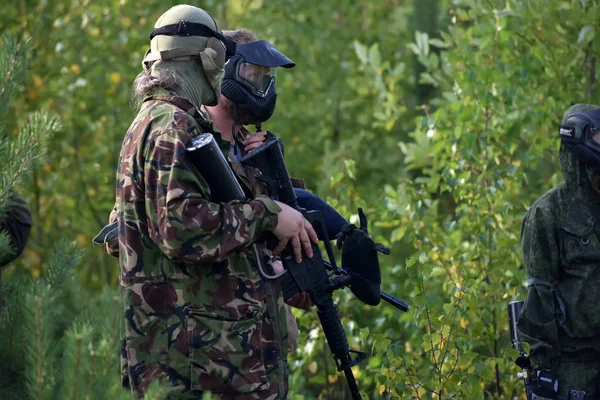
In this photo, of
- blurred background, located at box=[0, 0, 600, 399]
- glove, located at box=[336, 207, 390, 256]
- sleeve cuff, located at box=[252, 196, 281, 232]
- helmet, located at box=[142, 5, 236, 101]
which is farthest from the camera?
blurred background, located at box=[0, 0, 600, 399]

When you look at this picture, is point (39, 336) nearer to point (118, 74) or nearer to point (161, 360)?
point (161, 360)

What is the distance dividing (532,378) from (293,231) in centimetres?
150

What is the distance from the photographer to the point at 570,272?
4.01 meters

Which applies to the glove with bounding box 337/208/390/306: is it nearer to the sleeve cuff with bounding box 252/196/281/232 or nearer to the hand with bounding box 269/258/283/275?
the hand with bounding box 269/258/283/275

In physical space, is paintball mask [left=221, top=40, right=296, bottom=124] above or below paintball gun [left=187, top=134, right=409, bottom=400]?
above

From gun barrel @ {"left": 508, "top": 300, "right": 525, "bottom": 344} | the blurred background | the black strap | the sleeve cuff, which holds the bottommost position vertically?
the blurred background

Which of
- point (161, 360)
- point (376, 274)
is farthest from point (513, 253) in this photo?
point (161, 360)

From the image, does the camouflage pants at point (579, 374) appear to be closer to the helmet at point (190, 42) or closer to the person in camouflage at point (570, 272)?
the person in camouflage at point (570, 272)

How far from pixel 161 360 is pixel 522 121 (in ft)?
11.0

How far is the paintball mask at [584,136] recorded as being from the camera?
3.94 metres

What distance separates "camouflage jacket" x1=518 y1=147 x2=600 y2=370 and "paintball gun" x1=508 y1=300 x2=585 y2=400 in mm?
49

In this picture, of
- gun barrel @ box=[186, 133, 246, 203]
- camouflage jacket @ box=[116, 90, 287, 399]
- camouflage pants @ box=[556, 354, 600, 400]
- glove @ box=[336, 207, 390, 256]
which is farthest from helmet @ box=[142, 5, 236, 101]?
camouflage pants @ box=[556, 354, 600, 400]

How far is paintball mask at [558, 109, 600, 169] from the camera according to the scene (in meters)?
3.94

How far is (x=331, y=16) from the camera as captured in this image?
36.0ft
